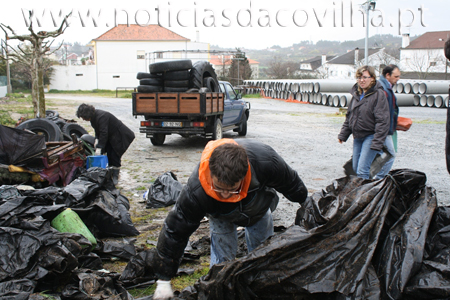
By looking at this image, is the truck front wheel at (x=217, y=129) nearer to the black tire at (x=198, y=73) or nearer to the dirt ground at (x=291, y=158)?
the dirt ground at (x=291, y=158)

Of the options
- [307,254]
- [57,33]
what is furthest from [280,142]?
[307,254]

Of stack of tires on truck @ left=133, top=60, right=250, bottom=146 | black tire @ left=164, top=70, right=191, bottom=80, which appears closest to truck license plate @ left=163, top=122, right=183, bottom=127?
stack of tires on truck @ left=133, top=60, right=250, bottom=146

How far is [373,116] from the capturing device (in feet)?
17.5

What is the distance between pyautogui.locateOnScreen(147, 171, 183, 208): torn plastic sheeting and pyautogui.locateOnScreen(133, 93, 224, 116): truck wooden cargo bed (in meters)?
4.32

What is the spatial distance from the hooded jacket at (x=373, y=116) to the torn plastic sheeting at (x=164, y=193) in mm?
2605

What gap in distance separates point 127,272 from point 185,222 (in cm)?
112

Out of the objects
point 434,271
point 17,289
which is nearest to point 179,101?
point 17,289

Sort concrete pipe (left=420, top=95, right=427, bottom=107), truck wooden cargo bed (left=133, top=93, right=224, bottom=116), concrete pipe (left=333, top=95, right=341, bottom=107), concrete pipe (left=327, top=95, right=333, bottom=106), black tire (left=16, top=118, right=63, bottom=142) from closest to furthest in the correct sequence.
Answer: black tire (left=16, top=118, right=63, bottom=142), truck wooden cargo bed (left=133, top=93, right=224, bottom=116), concrete pipe (left=420, top=95, right=427, bottom=107), concrete pipe (left=333, top=95, right=341, bottom=107), concrete pipe (left=327, top=95, right=333, bottom=106)

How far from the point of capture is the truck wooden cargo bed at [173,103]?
33.3 feet

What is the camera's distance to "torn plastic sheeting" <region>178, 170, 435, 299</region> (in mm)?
2150

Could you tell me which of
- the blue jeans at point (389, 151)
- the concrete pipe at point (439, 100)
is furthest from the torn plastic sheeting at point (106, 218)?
the concrete pipe at point (439, 100)

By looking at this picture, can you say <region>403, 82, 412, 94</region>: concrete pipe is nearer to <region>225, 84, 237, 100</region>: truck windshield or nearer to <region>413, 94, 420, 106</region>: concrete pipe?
<region>413, 94, 420, 106</region>: concrete pipe

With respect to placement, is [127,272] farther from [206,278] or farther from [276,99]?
[276,99]

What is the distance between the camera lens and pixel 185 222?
2.52 m
